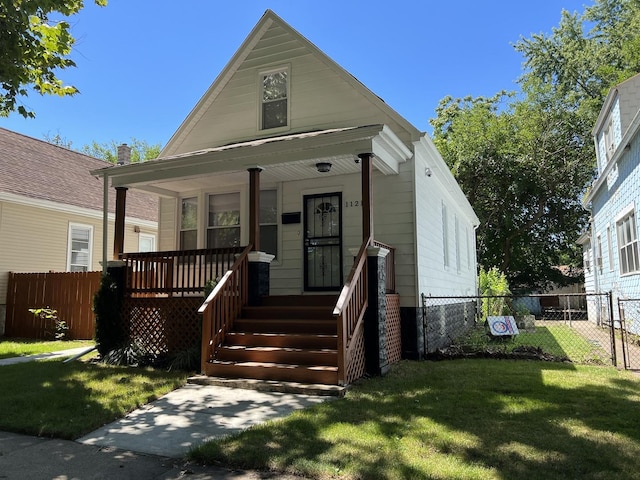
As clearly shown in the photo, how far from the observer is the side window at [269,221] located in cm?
1017

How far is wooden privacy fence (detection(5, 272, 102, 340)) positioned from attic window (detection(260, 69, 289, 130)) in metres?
6.34

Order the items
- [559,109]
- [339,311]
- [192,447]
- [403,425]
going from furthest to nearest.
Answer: [559,109] → [339,311] → [403,425] → [192,447]

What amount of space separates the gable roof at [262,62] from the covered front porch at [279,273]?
1.31 m

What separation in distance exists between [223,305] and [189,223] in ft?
14.1

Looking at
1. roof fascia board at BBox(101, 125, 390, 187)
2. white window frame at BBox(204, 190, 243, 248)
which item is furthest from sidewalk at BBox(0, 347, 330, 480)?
white window frame at BBox(204, 190, 243, 248)

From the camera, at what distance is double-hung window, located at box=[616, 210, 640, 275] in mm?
10953

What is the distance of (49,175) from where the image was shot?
16.0m

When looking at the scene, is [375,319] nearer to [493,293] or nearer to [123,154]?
[493,293]

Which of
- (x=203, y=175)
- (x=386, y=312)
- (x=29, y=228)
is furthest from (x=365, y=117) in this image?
(x=29, y=228)

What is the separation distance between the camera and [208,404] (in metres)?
5.65

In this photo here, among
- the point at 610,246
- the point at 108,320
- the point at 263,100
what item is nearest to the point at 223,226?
the point at 263,100

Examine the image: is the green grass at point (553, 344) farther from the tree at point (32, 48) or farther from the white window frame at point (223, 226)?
the tree at point (32, 48)

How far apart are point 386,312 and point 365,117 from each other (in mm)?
4107

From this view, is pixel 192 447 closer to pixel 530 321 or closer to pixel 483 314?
pixel 530 321
